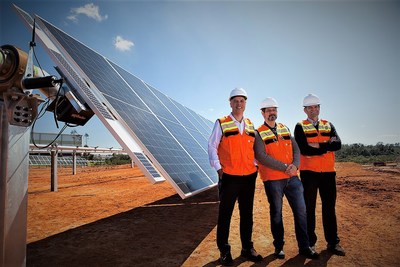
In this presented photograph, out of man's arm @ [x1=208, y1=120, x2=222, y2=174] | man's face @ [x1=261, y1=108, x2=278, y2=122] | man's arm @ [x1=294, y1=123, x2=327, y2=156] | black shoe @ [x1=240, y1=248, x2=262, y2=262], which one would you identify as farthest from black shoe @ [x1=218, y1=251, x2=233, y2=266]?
man's face @ [x1=261, y1=108, x2=278, y2=122]

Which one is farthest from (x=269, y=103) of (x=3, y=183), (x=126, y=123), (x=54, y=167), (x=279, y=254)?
(x=54, y=167)

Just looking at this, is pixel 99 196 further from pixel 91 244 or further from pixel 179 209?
pixel 91 244

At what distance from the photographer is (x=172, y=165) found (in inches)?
219

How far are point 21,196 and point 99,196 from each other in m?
8.73

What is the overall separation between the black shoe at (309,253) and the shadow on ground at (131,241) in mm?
2059

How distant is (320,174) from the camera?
5.00 metres

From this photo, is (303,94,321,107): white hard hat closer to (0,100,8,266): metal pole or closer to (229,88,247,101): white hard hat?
(229,88,247,101): white hard hat

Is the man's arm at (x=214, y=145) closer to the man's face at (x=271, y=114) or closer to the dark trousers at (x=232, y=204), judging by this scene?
the dark trousers at (x=232, y=204)

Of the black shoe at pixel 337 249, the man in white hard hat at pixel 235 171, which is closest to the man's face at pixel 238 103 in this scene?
the man in white hard hat at pixel 235 171

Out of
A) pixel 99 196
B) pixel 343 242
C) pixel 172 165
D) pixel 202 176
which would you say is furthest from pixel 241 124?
pixel 99 196

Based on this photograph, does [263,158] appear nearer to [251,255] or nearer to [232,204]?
[232,204]

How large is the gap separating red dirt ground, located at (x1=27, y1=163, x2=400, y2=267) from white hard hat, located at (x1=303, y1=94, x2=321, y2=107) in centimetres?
291

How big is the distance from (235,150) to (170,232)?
294cm

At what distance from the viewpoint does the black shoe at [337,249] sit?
15.1 feet
